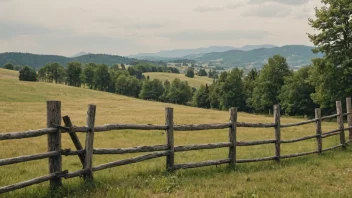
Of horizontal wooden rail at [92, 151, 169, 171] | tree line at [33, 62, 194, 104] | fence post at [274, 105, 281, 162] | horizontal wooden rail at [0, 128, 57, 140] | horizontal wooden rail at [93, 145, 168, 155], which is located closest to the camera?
horizontal wooden rail at [0, 128, 57, 140]

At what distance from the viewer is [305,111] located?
230ft

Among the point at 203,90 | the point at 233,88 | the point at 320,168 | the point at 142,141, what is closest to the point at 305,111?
the point at 233,88

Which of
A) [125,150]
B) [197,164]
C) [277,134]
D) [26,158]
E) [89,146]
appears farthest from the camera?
[277,134]

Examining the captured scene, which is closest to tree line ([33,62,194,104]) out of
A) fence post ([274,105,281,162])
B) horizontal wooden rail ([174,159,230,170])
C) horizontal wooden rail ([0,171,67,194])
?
Result: fence post ([274,105,281,162])

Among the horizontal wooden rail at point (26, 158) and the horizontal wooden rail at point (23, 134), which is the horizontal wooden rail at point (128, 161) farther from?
the horizontal wooden rail at point (23, 134)

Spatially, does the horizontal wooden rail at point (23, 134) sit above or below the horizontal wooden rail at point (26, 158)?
above

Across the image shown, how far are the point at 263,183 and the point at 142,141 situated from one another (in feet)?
40.5

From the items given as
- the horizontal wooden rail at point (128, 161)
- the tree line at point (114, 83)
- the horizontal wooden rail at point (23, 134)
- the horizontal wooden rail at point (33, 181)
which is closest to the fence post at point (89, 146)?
the horizontal wooden rail at point (128, 161)

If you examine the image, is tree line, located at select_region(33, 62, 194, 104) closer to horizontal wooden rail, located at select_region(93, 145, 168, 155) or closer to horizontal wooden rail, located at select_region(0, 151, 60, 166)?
horizontal wooden rail, located at select_region(93, 145, 168, 155)

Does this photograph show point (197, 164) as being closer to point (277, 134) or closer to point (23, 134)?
point (277, 134)

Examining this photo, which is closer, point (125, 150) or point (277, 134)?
point (125, 150)

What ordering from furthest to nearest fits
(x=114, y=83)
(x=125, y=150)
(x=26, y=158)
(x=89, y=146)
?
1. (x=114, y=83)
2. (x=125, y=150)
3. (x=89, y=146)
4. (x=26, y=158)

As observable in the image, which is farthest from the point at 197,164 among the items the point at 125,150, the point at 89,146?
the point at 89,146

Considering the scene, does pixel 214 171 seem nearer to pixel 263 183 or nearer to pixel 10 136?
pixel 263 183
